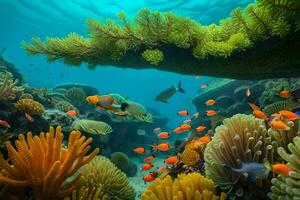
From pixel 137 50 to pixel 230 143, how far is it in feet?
6.83

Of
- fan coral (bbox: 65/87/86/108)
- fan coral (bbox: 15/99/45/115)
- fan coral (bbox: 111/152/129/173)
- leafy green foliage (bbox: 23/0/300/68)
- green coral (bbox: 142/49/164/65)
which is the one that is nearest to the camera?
leafy green foliage (bbox: 23/0/300/68)

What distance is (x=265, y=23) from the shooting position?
3.48m

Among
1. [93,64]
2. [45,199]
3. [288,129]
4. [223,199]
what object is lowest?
[45,199]

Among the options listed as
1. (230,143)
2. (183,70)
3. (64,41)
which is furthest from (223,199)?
(64,41)

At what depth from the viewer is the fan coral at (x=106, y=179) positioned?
4344mm

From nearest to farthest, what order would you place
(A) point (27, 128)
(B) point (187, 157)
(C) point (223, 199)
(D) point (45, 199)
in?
(C) point (223, 199) < (D) point (45, 199) < (B) point (187, 157) < (A) point (27, 128)

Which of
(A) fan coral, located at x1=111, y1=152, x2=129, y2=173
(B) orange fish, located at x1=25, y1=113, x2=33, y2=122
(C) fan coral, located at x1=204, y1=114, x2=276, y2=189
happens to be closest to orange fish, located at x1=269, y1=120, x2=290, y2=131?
(C) fan coral, located at x1=204, y1=114, x2=276, y2=189

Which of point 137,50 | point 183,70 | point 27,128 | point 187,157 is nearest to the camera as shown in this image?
point 137,50

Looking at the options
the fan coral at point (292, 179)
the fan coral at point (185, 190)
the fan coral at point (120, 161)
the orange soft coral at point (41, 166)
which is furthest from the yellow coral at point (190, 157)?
the fan coral at point (120, 161)

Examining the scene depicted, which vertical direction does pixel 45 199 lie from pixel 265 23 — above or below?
below

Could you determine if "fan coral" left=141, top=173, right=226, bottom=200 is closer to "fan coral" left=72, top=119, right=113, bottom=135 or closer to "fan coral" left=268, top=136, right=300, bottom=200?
"fan coral" left=268, top=136, right=300, bottom=200

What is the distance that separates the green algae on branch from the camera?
3.63 meters

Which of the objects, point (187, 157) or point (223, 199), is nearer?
point (223, 199)

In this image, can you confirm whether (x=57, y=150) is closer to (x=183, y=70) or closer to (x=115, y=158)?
(x=183, y=70)
